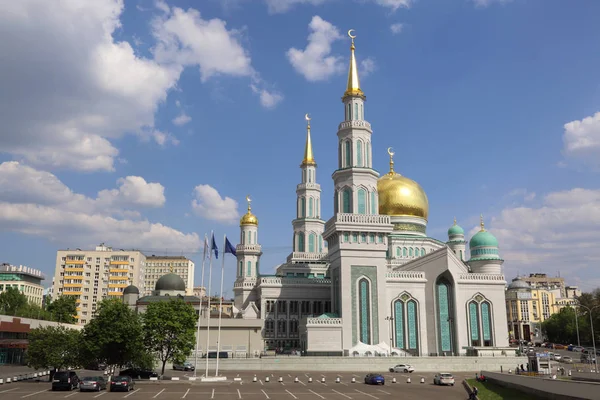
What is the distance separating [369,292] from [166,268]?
13694 centimetres

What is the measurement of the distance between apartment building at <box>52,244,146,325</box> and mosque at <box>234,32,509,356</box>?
211 feet

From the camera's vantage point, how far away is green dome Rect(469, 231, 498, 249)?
284 ft

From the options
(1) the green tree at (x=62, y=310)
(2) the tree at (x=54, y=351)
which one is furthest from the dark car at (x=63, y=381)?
(1) the green tree at (x=62, y=310)

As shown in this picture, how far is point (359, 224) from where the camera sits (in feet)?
224

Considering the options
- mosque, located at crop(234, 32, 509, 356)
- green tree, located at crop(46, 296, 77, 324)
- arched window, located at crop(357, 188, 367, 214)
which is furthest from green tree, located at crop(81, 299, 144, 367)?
green tree, located at crop(46, 296, 77, 324)

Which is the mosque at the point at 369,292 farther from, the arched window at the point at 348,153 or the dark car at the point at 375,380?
the dark car at the point at 375,380

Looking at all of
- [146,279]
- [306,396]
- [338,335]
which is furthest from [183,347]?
[146,279]

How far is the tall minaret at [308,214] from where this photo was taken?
91.1m

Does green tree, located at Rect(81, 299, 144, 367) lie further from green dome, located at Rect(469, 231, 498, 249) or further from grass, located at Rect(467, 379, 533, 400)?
green dome, located at Rect(469, 231, 498, 249)

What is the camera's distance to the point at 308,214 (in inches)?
3617

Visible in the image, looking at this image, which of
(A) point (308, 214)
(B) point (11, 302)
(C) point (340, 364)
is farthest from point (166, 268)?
(C) point (340, 364)

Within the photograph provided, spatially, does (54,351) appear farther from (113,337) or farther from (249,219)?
(249,219)

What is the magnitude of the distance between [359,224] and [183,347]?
2797 cm

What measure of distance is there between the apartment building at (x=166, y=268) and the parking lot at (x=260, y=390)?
150m
